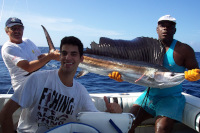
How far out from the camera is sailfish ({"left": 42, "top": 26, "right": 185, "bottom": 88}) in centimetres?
252

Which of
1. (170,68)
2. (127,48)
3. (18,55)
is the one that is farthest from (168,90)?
(18,55)

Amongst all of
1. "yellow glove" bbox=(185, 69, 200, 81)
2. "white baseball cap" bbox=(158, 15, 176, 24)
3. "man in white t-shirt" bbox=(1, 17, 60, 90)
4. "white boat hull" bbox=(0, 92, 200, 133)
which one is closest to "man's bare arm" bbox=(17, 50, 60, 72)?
"man in white t-shirt" bbox=(1, 17, 60, 90)

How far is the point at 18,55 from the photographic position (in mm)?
2430

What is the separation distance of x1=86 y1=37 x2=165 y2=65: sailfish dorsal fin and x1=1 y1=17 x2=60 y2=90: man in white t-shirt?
0.71 metres

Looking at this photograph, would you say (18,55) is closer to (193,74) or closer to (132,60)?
(132,60)

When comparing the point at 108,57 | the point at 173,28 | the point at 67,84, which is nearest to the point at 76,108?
the point at 67,84

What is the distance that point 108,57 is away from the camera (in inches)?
109

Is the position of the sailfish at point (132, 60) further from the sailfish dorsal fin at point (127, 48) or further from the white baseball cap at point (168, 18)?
the white baseball cap at point (168, 18)

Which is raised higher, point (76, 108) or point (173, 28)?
point (173, 28)

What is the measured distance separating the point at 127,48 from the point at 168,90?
0.81 meters

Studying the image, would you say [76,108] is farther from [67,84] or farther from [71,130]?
[71,130]

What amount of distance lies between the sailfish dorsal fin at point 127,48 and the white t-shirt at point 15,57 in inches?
33.7

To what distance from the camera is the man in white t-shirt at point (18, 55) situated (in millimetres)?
2324

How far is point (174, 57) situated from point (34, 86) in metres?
1.76
